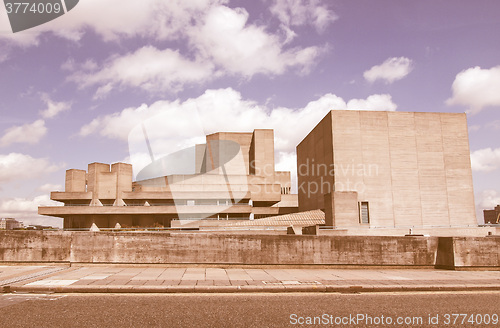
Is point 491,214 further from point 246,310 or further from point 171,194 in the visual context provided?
point 246,310

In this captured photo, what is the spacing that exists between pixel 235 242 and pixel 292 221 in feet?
134

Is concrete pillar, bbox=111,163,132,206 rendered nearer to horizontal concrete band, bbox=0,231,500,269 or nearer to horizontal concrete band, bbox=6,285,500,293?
horizontal concrete band, bbox=0,231,500,269

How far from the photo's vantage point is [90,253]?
14883mm

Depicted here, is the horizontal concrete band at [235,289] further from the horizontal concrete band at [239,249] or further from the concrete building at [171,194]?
the concrete building at [171,194]

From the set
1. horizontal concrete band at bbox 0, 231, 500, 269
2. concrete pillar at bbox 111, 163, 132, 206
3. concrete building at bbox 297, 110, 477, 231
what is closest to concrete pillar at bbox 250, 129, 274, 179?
concrete pillar at bbox 111, 163, 132, 206

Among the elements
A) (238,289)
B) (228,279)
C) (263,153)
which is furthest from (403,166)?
(238,289)

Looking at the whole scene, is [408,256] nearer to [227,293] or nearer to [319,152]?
[227,293]

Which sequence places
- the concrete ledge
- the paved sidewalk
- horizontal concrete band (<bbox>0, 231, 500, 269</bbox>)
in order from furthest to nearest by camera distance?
horizontal concrete band (<bbox>0, 231, 500, 269</bbox>), the paved sidewalk, the concrete ledge

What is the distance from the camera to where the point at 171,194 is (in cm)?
8550

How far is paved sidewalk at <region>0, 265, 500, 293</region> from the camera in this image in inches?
413

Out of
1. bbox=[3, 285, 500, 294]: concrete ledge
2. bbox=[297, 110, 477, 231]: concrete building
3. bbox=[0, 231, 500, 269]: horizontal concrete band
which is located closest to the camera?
bbox=[3, 285, 500, 294]: concrete ledge

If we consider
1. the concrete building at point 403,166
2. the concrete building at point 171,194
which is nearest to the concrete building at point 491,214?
the concrete building at point 171,194

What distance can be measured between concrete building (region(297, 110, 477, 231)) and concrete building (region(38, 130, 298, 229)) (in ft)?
82.3

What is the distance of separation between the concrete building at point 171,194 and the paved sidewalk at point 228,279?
54736mm
